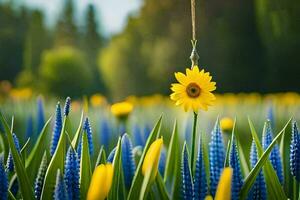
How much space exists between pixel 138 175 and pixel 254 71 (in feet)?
41.0

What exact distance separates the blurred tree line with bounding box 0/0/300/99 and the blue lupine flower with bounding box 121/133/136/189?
35.4 feet

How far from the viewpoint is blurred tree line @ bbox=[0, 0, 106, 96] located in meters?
14.7

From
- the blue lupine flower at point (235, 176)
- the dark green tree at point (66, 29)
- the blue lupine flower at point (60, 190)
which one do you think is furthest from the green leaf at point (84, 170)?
the dark green tree at point (66, 29)

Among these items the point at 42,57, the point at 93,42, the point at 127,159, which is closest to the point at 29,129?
the point at 127,159

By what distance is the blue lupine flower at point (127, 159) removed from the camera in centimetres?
117

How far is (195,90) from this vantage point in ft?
3.32

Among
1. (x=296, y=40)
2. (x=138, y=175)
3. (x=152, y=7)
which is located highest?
(x=152, y=7)

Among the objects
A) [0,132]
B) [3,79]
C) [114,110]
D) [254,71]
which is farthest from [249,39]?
[0,132]

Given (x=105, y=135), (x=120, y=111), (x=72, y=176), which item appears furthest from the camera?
(x=120, y=111)

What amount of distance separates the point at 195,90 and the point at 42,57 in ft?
56.3

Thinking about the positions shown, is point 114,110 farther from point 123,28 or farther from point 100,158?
point 123,28

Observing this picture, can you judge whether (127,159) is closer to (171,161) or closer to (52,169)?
(171,161)

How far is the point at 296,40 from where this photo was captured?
1257 cm

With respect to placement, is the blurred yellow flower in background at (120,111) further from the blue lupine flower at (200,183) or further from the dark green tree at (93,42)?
the dark green tree at (93,42)
